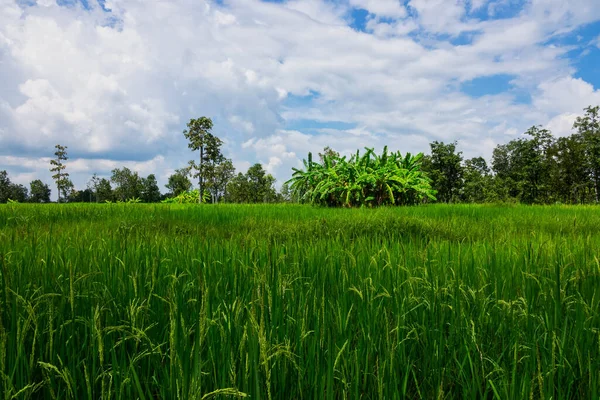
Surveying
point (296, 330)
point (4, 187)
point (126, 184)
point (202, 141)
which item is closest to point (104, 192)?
point (126, 184)

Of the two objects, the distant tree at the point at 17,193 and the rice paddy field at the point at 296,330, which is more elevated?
the distant tree at the point at 17,193

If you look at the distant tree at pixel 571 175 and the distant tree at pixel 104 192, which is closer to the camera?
the distant tree at pixel 571 175

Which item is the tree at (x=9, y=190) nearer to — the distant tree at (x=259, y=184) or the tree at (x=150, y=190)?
the tree at (x=150, y=190)

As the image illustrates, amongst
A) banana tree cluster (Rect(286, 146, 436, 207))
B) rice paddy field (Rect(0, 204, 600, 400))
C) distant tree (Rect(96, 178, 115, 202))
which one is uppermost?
distant tree (Rect(96, 178, 115, 202))

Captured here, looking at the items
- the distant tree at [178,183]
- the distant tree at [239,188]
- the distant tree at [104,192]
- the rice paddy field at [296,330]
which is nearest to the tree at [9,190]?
the distant tree at [104,192]

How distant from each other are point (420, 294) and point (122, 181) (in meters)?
90.5

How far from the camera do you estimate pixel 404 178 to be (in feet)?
26.1

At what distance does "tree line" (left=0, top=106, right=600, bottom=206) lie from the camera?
7.62m

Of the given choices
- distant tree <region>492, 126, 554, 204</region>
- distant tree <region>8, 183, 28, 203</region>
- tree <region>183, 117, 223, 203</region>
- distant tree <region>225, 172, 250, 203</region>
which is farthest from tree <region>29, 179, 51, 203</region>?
distant tree <region>492, 126, 554, 204</region>

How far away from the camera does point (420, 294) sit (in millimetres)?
1719

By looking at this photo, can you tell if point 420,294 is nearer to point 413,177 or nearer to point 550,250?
point 550,250

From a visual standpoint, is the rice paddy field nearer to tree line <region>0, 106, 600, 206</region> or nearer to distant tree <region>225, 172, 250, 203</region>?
tree line <region>0, 106, 600, 206</region>

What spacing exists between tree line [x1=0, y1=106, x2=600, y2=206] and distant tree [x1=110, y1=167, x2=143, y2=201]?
0.20m

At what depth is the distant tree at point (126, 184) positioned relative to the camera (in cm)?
7975
